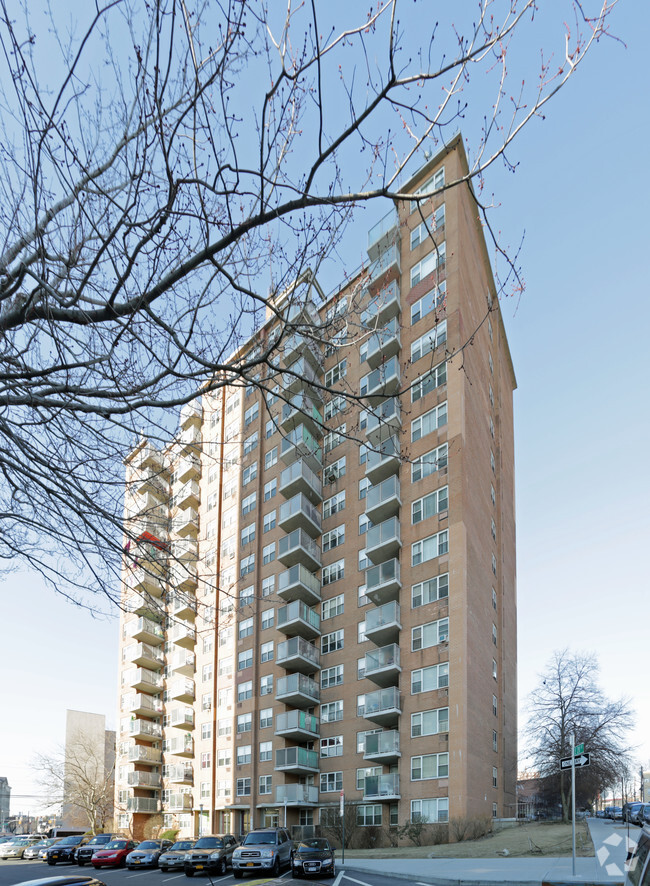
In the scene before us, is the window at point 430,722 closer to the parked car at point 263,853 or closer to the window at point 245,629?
the parked car at point 263,853

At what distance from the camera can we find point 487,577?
142 ft

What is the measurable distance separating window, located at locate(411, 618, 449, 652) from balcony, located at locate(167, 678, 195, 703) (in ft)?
75.9

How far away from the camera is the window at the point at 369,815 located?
126ft

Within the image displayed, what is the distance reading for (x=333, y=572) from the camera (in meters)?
46.3

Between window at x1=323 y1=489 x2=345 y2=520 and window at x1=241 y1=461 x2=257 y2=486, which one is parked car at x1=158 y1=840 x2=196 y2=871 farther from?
window at x1=241 y1=461 x2=257 y2=486

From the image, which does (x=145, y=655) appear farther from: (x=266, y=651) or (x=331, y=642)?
(x=331, y=642)

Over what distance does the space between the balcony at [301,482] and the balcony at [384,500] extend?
6230mm

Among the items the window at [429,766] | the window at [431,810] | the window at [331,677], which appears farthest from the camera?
the window at [331,677]

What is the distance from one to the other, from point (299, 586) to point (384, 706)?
9.49 m

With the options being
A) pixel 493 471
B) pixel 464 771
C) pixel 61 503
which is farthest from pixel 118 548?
pixel 493 471

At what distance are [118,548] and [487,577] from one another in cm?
3591

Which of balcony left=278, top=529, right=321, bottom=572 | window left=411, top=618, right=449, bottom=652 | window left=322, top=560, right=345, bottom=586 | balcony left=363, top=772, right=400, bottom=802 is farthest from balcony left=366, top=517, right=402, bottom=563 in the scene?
balcony left=363, top=772, right=400, bottom=802

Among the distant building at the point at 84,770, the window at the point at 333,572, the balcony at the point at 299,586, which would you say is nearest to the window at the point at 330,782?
the balcony at the point at 299,586

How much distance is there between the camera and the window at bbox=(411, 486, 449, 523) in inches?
1512
